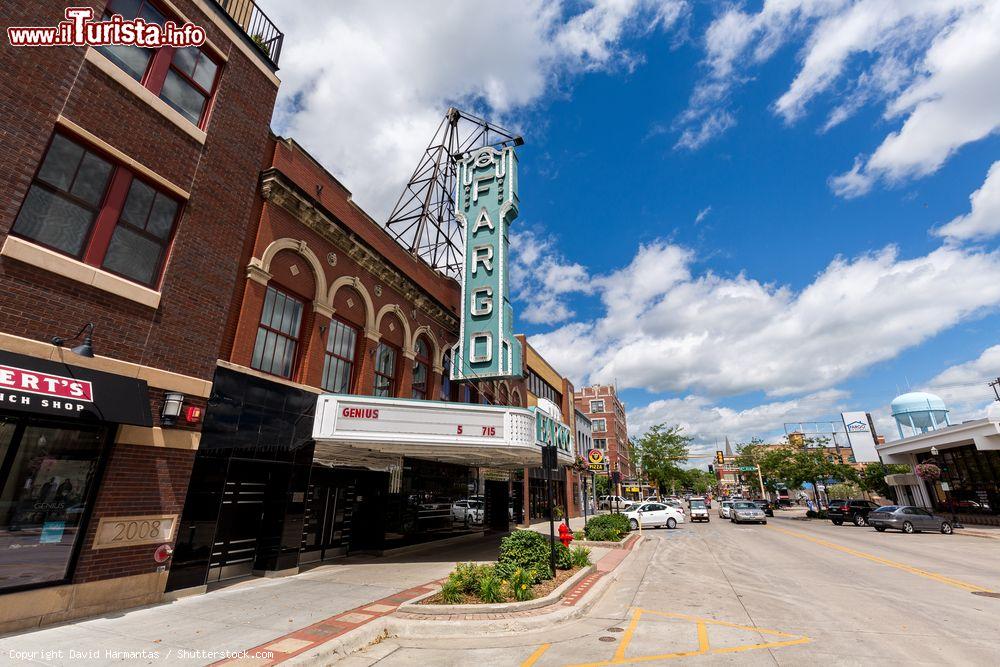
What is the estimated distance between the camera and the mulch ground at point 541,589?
880 centimetres

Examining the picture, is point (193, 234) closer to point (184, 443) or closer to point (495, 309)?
point (184, 443)

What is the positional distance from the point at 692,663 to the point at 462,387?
16278 mm

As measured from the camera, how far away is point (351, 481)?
595 inches

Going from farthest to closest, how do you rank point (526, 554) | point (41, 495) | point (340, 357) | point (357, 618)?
point (340, 357) < point (526, 554) < point (357, 618) < point (41, 495)

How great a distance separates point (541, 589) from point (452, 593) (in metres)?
2.22

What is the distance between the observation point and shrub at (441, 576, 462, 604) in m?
8.67

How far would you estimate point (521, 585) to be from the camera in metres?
8.94

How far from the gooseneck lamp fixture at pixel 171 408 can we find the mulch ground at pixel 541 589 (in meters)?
6.13

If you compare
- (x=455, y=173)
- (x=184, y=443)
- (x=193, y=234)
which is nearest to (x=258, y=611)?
(x=184, y=443)

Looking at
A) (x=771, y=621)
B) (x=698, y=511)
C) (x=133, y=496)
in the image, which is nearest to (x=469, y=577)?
(x=771, y=621)

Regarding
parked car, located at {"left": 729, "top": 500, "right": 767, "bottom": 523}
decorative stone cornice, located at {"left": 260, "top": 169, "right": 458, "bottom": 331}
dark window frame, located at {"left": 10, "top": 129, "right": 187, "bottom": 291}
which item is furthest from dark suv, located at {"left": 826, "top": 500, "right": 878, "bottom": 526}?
dark window frame, located at {"left": 10, "top": 129, "right": 187, "bottom": 291}

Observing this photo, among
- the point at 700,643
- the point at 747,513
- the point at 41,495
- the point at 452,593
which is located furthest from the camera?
the point at 747,513

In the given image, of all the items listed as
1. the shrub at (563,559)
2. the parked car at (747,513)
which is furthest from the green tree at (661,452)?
the shrub at (563,559)

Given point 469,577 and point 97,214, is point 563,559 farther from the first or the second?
point 97,214
